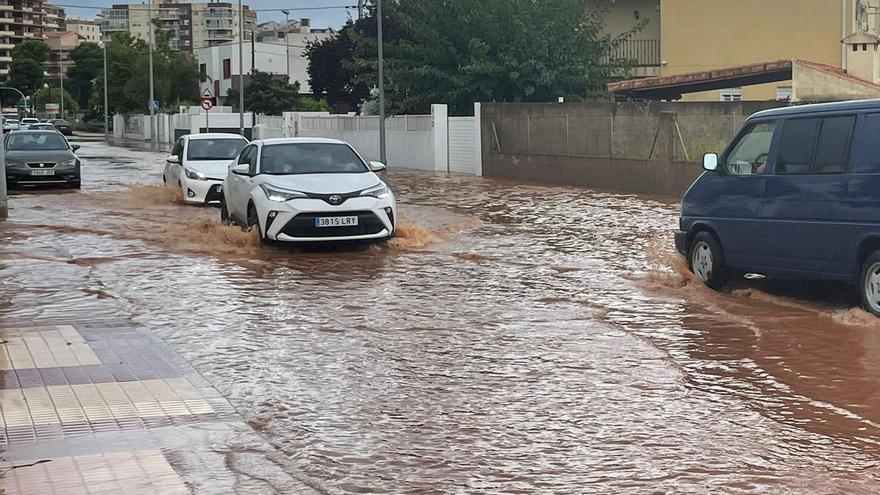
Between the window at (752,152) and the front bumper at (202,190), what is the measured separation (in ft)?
48.4

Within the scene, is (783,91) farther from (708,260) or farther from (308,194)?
(708,260)

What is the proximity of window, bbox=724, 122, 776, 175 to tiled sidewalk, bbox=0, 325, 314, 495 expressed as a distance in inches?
223

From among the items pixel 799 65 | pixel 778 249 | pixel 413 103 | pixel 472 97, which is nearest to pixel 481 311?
pixel 778 249

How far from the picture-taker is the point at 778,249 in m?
12.0

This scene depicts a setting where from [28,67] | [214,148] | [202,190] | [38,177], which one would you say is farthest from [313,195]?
[28,67]

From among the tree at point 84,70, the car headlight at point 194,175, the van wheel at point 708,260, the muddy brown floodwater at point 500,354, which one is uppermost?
the tree at point 84,70

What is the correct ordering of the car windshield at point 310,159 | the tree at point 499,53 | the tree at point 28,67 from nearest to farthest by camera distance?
the car windshield at point 310,159 → the tree at point 499,53 → the tree at point 28,67

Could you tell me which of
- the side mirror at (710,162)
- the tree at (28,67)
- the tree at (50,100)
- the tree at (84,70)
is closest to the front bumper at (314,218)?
the side mirror at (710,162)

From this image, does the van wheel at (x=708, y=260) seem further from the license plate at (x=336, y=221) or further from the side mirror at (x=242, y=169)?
the side mirror at (x=242, y=169)

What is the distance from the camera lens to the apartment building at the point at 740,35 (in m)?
43.2

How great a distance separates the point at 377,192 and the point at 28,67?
165 m

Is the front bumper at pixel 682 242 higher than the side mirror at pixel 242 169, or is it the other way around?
the side mirror at pixel 242 169

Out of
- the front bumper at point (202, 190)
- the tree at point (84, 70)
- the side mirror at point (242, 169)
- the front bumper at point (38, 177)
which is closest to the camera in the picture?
the side mirror at point (242, 169)

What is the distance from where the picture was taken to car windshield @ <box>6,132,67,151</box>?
31.8m
